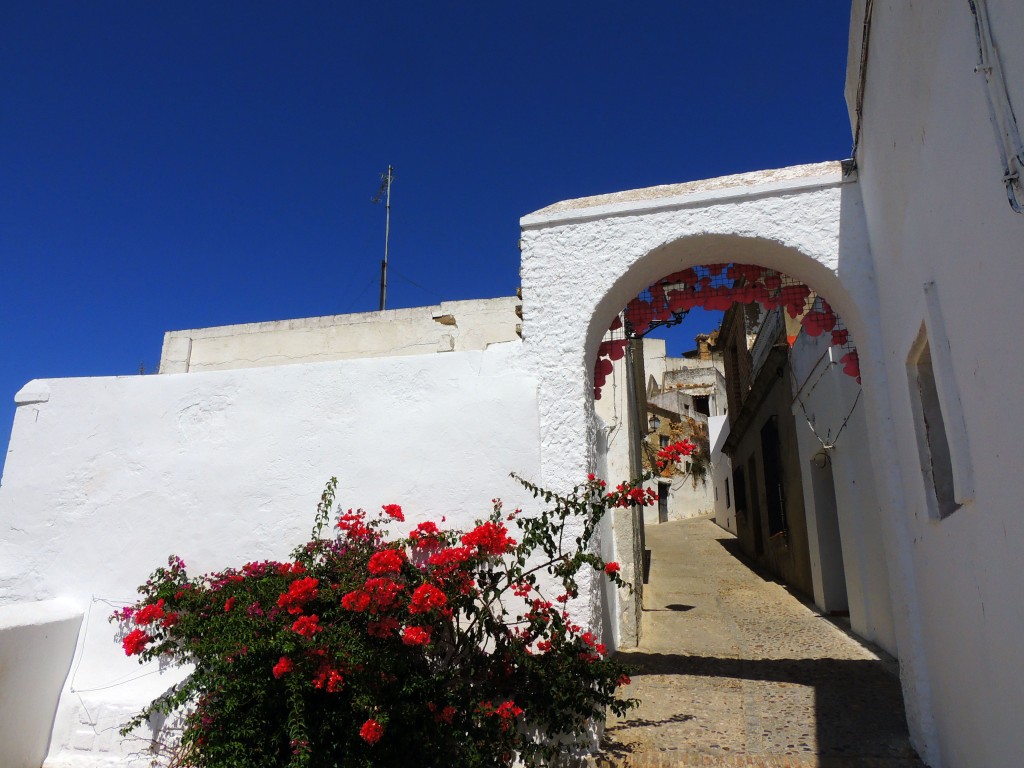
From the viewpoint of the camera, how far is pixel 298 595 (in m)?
3.09

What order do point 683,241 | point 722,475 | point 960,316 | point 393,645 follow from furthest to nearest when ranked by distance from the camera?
point 722,475 → point 683,241 → point 393,645 → point 960,316

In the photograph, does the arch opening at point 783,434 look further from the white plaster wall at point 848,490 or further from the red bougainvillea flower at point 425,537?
the red bougainvillea flower at point 425,537

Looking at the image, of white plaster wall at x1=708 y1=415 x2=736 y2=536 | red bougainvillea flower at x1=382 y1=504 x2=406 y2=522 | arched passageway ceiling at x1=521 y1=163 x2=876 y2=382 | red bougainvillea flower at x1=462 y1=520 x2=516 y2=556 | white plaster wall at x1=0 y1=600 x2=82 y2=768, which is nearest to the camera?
red bougainvillea flower at x1=462 y1=520 x2=516 y2=556

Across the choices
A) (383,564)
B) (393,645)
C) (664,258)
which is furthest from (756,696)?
(664,258)

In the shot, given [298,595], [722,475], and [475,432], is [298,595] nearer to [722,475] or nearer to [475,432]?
[475,432]

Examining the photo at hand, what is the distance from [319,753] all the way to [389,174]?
11.8 m

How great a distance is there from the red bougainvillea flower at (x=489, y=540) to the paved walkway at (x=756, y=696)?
1.16m

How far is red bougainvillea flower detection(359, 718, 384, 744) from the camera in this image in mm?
2770

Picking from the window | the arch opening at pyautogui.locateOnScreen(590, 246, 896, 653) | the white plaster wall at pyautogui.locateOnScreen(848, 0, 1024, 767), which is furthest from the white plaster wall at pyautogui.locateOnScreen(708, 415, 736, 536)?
the white plaster wall at pyautogui.locateOnScreen(848, 0, 1024, 767)

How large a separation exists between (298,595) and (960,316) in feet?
9.37

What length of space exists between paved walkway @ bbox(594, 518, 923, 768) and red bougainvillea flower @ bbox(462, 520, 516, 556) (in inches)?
45.5

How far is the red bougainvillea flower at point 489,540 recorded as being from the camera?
3.34 m

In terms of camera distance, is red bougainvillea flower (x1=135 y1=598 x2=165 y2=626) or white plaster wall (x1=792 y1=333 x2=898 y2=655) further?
white plaster wall (x1=792 y1=333 x2=898 y2=655)

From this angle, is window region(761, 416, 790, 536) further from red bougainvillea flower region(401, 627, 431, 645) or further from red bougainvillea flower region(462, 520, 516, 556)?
red bougainvillea flower region(401, 627, 431, 645)
